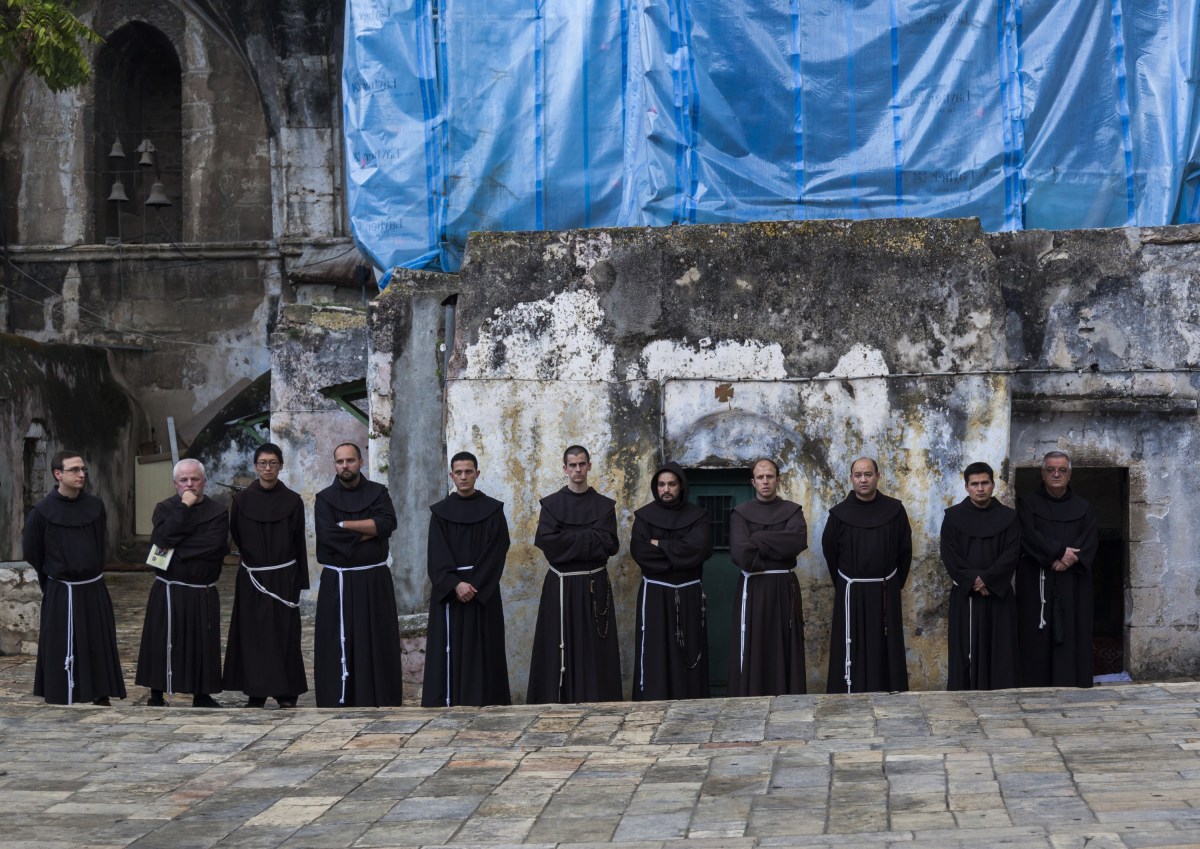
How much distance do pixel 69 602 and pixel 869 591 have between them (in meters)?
4.48

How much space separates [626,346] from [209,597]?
2876mm

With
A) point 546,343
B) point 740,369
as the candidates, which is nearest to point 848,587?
point 740,369

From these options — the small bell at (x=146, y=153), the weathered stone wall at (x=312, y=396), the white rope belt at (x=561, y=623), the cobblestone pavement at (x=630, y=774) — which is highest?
the small bell at (x=146, y=153)

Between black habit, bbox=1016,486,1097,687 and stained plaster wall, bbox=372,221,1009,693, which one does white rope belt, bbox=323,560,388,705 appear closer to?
stained plaster wall, bbox=372,221,1009,693

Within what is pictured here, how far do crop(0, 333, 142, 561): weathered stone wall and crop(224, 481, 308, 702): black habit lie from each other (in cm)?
898

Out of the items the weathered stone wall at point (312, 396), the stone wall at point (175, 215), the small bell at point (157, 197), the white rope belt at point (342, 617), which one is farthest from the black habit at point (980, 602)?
the small bell at point (157, 197)

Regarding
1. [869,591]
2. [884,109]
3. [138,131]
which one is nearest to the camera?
[869,591]

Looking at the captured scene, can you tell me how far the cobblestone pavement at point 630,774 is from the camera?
19.9 ft

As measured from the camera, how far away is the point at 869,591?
9.52 meters

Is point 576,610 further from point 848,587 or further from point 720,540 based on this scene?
point 848,587

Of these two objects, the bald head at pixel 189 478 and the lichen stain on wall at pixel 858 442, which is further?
the lichen stain on wall at pixel 858 442

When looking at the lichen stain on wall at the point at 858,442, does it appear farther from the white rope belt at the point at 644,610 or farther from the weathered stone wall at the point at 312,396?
the weathered stone wall at the point at 312,396

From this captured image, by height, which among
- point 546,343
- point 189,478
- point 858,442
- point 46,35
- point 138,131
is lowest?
point 189,478

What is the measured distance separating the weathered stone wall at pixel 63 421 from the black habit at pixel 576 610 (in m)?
10.0
